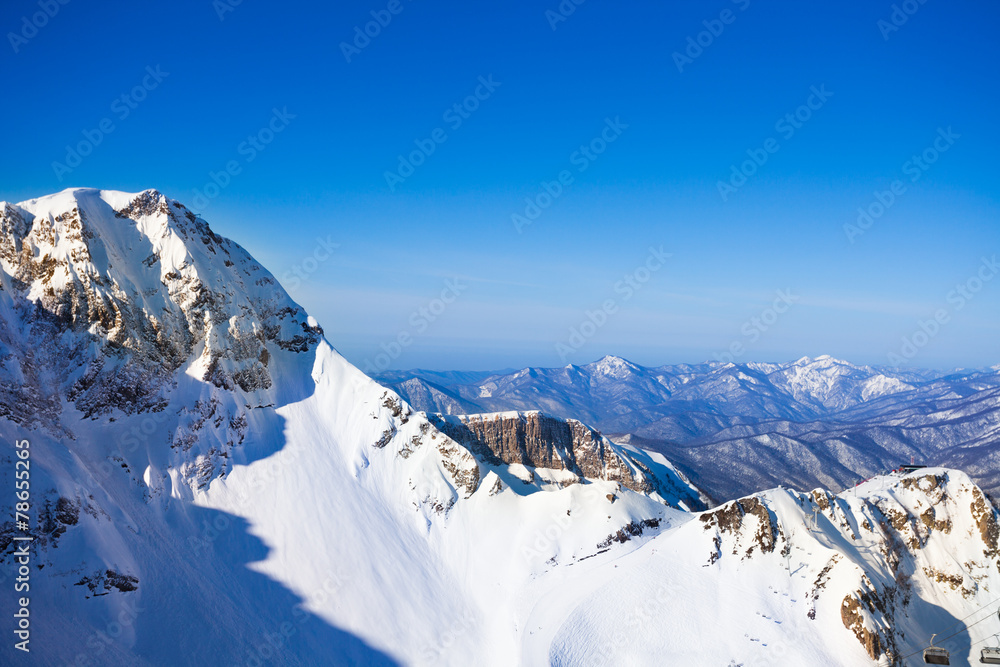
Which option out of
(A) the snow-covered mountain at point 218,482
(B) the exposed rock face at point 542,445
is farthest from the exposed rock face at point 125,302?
(B) the exposed rock face at point 542,445

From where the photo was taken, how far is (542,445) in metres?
108

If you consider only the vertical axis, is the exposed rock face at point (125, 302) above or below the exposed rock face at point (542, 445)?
above

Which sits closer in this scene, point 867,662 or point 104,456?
point 867,662

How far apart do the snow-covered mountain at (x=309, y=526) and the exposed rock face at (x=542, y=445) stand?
2025 cm

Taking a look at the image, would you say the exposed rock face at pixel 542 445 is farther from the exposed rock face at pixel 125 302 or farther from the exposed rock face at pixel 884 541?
the exposed rock face at pixel 125 302

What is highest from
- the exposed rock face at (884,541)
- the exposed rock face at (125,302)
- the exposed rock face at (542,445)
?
the exposed rock face at (125,302)

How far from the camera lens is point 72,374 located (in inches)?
2505

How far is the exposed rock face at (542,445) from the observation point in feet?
347

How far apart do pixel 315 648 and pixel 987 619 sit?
290ft

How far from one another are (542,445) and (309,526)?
53619 millimetres

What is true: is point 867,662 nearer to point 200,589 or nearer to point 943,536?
point 943,536

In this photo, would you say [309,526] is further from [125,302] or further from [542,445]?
[542,445]

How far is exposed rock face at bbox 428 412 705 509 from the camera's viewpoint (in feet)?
A: 347

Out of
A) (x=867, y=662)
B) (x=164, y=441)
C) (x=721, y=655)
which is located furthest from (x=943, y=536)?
(x=164, y=441)
